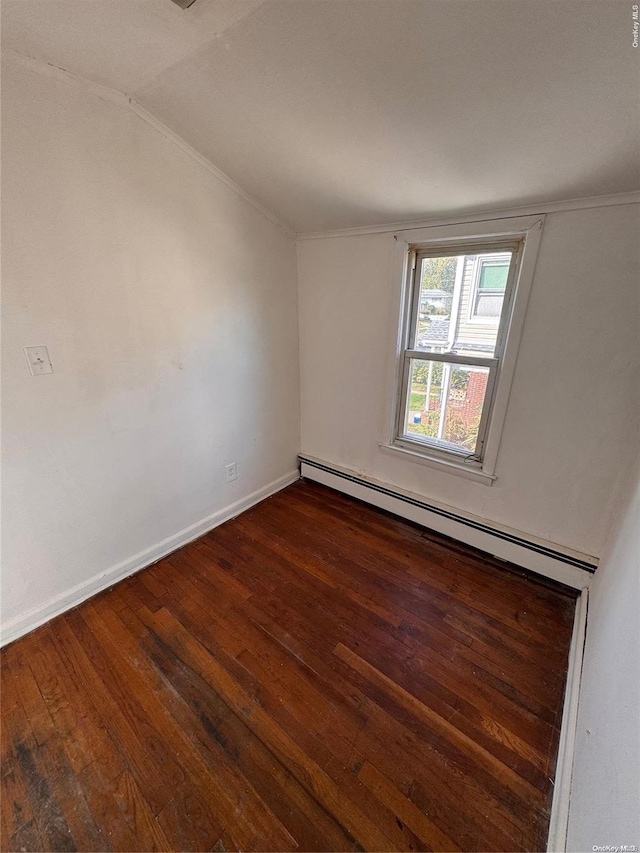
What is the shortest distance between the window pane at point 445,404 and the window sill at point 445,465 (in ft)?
0.32

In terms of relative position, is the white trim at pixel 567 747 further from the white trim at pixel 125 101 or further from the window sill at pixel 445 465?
the white trim at pixel 125 101

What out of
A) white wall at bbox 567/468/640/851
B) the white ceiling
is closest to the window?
the white ceiling

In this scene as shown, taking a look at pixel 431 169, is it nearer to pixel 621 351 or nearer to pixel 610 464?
pixel 621 351

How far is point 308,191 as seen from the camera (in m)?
1.81

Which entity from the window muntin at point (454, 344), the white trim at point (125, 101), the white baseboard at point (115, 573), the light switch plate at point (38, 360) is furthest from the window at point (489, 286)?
the light switch plate at point (38, 360)

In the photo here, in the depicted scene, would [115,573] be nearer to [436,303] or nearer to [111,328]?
[111,328]

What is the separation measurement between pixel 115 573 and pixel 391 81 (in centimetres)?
247

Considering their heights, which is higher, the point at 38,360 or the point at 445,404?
the point at 38,360

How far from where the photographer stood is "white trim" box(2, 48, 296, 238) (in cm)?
120

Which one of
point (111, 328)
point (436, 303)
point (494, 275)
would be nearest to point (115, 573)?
point (111, 328)

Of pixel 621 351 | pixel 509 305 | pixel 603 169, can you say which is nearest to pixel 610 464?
pixel 621 351

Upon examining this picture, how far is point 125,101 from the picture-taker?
144 centimetres

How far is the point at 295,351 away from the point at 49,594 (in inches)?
80.8

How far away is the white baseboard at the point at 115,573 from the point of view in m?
1.54
